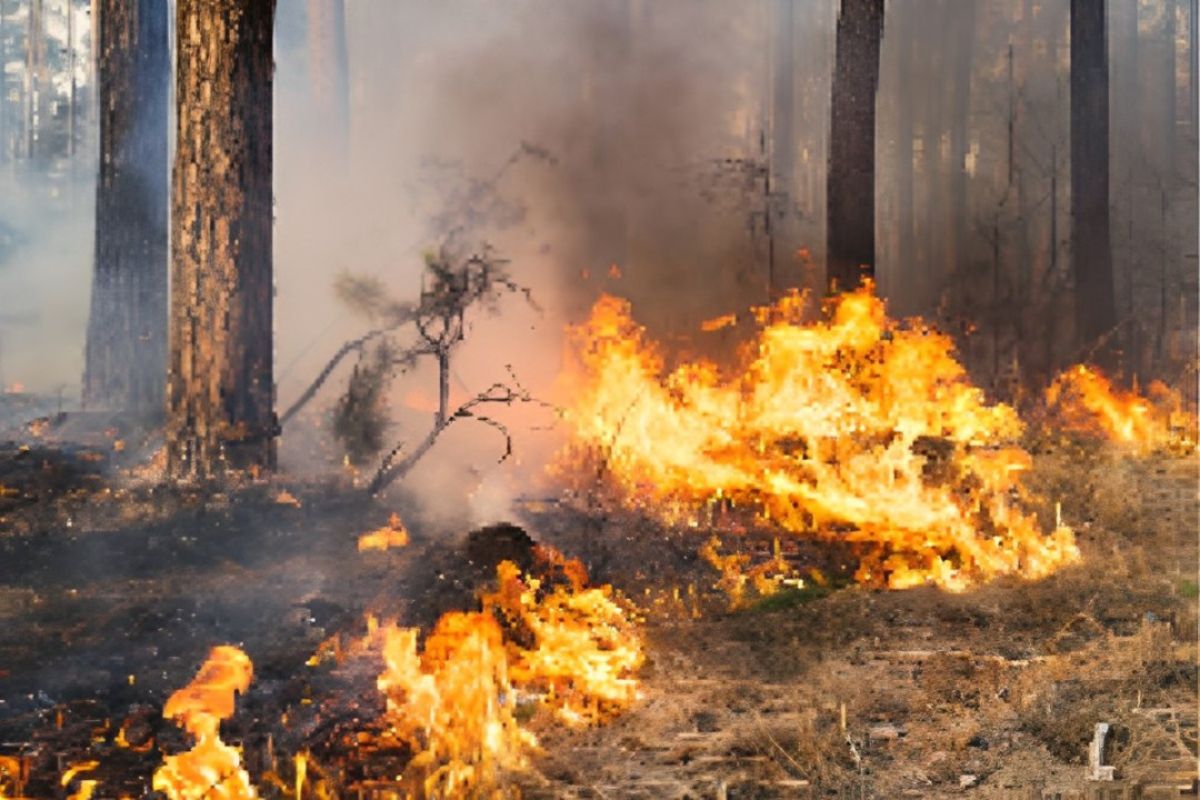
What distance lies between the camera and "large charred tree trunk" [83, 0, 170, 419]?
949 cm

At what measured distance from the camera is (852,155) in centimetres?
1009

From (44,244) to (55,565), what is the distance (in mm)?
19403

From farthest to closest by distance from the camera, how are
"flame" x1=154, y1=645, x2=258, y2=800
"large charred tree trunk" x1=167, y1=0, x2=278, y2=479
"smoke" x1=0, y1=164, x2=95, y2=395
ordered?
"smoke" x1=0, y1=164, x2=95, y2=395
"large charred tree trunk" x1=167, y1=0, x2=278, y2=479
"flame" x1=154, y1=645, x2=258, y2=800

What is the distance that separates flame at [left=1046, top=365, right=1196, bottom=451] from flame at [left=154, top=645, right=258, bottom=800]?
8168mm

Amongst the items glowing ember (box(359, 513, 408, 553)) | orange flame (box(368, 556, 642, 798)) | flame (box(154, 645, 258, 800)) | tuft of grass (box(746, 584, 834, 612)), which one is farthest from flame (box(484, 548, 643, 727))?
glowing ember (box(359, 513, 408, 553))

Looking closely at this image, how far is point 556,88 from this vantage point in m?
18.2

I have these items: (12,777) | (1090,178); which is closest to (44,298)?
(1090,178)

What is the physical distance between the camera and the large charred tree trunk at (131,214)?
31.1 feet

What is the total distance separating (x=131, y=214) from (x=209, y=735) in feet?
24.5

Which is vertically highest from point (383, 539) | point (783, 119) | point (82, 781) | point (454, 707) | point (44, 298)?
point (783, 119)

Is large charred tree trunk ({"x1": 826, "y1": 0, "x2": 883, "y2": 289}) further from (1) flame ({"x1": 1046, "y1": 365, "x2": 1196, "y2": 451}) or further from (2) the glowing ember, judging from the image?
(2) the glowing ember

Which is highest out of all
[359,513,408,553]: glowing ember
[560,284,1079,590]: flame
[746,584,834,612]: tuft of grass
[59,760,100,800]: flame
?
[560,284,1079,590]: flame

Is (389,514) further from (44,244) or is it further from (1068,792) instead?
(44,244)

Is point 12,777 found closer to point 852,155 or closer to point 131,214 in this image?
point 131,214
